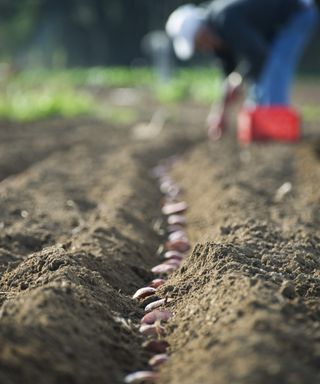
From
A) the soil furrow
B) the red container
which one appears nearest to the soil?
the soil furrow

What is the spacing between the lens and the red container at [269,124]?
18.0ft

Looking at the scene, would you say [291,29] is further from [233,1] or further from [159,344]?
[159,344]

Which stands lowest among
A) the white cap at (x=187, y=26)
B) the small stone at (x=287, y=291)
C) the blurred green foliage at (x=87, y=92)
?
the blurred green foliage at (x=87, y=92)

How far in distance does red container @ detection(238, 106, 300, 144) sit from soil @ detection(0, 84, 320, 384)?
43cm

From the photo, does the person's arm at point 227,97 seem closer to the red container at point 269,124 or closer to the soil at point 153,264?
the red container at point 269,124

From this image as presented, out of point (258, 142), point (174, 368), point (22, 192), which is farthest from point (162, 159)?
point (174, 368)

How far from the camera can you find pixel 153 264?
275cm

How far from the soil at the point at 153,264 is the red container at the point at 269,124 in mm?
434

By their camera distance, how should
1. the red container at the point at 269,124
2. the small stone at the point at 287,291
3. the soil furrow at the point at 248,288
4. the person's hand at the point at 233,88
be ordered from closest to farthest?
1. the soil furrow at the point at 248,288
2. the small stone at the point at 287,291
3. the red container at the point at 269,124
4. the person's hand at the point at 233,88

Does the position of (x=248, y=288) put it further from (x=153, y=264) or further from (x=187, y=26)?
(x=187, y=26)

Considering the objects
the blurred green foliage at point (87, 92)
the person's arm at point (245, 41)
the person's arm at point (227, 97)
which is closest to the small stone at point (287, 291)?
the person's arm at point (245, 41)

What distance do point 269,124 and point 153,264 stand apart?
10.2 ft

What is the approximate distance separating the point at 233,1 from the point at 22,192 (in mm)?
2864

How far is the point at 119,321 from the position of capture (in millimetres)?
1916
